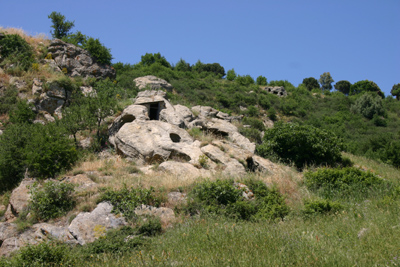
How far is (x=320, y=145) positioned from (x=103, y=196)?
443 inches

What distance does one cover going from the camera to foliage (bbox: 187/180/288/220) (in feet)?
28.7

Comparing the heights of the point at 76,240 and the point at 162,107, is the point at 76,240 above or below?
below

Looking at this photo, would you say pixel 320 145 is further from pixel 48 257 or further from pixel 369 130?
pixel 369 130

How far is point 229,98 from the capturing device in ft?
121

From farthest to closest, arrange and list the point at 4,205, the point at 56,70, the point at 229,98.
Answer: the point at 229,98 → the point at 56,70 → the point at 4,205

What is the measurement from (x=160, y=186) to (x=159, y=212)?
1.47 m

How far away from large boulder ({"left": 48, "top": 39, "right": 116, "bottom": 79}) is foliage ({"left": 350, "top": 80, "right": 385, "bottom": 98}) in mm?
55189

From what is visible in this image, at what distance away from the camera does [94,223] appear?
330 inches

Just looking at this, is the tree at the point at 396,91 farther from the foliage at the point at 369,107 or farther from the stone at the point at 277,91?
the stone at the point at 277,91

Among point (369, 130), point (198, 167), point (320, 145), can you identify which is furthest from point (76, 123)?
point (369, 130)

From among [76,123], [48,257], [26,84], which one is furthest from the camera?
[26,84]

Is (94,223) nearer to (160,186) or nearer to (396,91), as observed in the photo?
(160,186)

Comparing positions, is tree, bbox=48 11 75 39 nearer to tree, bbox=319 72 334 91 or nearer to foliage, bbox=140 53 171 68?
foliage, bbox=140 53 171 68

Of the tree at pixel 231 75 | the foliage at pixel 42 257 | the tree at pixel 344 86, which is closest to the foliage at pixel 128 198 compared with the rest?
the foliage at pixel 42 257
